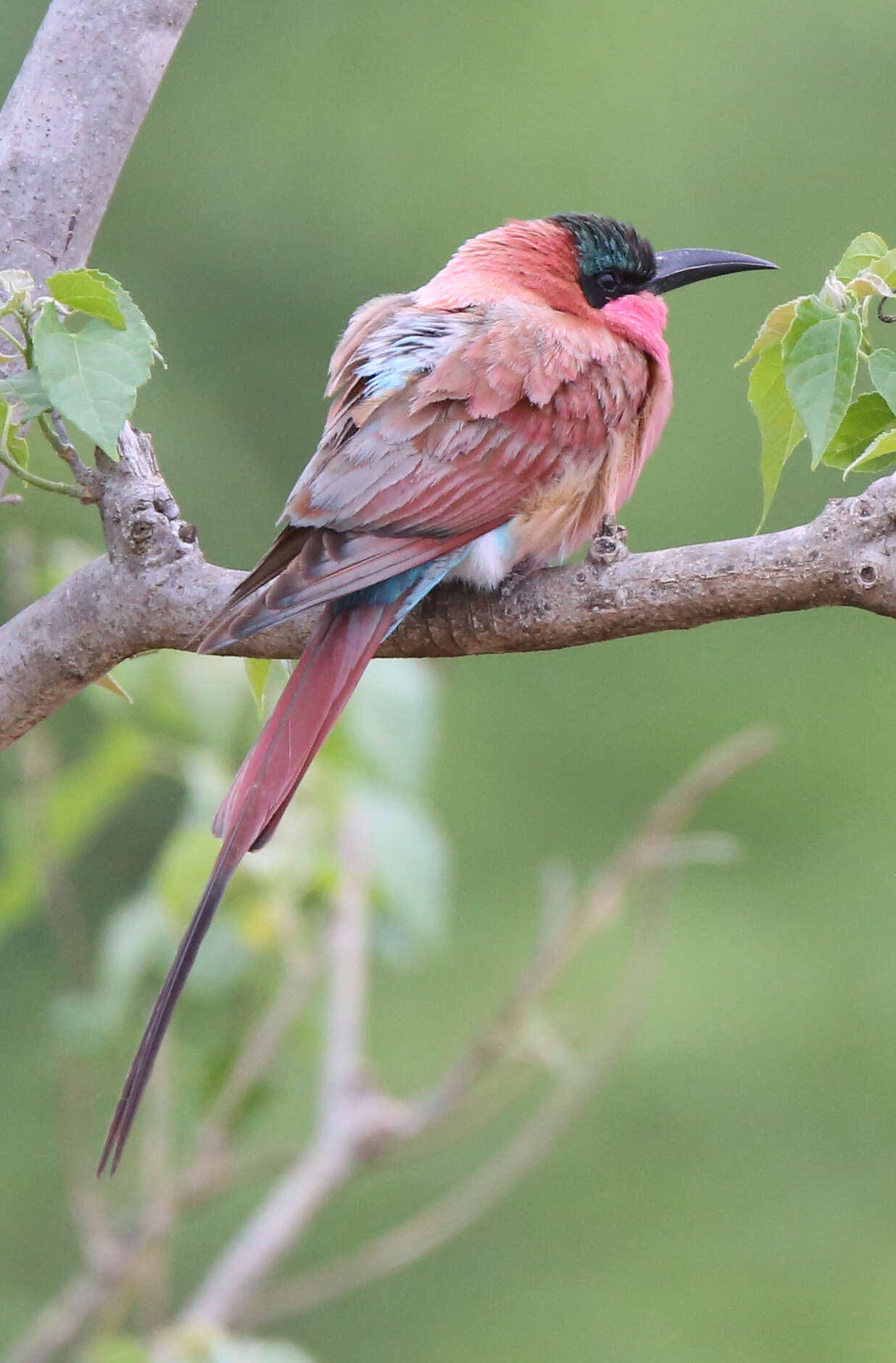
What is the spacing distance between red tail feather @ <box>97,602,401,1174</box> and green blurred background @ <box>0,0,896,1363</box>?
9.58ft

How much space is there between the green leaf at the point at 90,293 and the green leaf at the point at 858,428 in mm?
424

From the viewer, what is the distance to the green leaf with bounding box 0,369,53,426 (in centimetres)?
103

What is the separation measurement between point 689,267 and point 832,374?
2.92 feet

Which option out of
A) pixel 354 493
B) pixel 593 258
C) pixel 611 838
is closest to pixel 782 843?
pixel 611 838

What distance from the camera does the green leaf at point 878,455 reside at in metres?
0.97

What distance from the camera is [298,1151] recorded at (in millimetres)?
2074

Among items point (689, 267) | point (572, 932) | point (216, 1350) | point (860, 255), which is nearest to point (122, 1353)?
point (216, 1350)

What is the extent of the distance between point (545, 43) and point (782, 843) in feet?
7.50

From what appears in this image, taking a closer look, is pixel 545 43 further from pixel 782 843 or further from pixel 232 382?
pixel 782 843

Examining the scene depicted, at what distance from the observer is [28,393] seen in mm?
1029

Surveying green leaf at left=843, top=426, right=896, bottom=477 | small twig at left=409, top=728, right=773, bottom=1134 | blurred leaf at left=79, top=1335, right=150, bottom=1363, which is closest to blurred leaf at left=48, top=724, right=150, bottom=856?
small twig at left=409, top=728, right=773, bottom=1134

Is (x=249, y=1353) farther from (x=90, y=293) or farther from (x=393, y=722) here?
(x=90, y=293)

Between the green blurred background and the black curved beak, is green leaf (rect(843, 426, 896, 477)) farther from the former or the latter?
the green blurred background

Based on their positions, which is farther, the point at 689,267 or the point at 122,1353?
the point at 689,267
